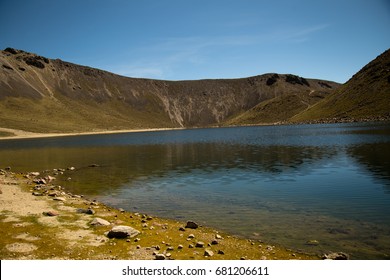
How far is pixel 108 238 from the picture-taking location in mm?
17500

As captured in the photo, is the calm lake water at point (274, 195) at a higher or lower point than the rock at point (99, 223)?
lower

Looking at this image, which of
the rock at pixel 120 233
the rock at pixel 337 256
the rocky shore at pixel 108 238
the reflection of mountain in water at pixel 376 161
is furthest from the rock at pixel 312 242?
the reflection of mountain in water at pixel 376 161

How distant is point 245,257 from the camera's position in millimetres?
15164

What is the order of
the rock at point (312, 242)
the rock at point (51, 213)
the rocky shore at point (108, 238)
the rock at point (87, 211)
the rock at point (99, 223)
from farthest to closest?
1. the rock at point (87, 211)
2. the rock at point (51, 213)
3. the rock at point (99, 223)
4. the rock at point (312, 242)
5. the rocky shore at point (108, 238)

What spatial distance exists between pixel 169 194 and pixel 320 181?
51.9ft

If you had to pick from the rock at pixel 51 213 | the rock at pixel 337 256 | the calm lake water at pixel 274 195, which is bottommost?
the calm lake water at pixel 274 195

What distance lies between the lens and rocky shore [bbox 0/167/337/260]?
15273mm

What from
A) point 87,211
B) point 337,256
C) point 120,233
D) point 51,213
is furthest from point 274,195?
point 51,213

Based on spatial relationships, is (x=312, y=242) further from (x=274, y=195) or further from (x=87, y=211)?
(x=87, y=211)

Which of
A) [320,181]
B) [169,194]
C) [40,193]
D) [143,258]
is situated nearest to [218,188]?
[169,194]

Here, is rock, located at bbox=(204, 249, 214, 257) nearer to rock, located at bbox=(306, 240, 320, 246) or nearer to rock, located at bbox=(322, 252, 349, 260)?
rock, located at bbox=(322, 252, 349, 260)

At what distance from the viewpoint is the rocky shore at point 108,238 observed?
1527 cm

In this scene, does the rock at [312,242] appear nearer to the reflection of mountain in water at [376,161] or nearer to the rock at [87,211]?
the rock at [87,211]
